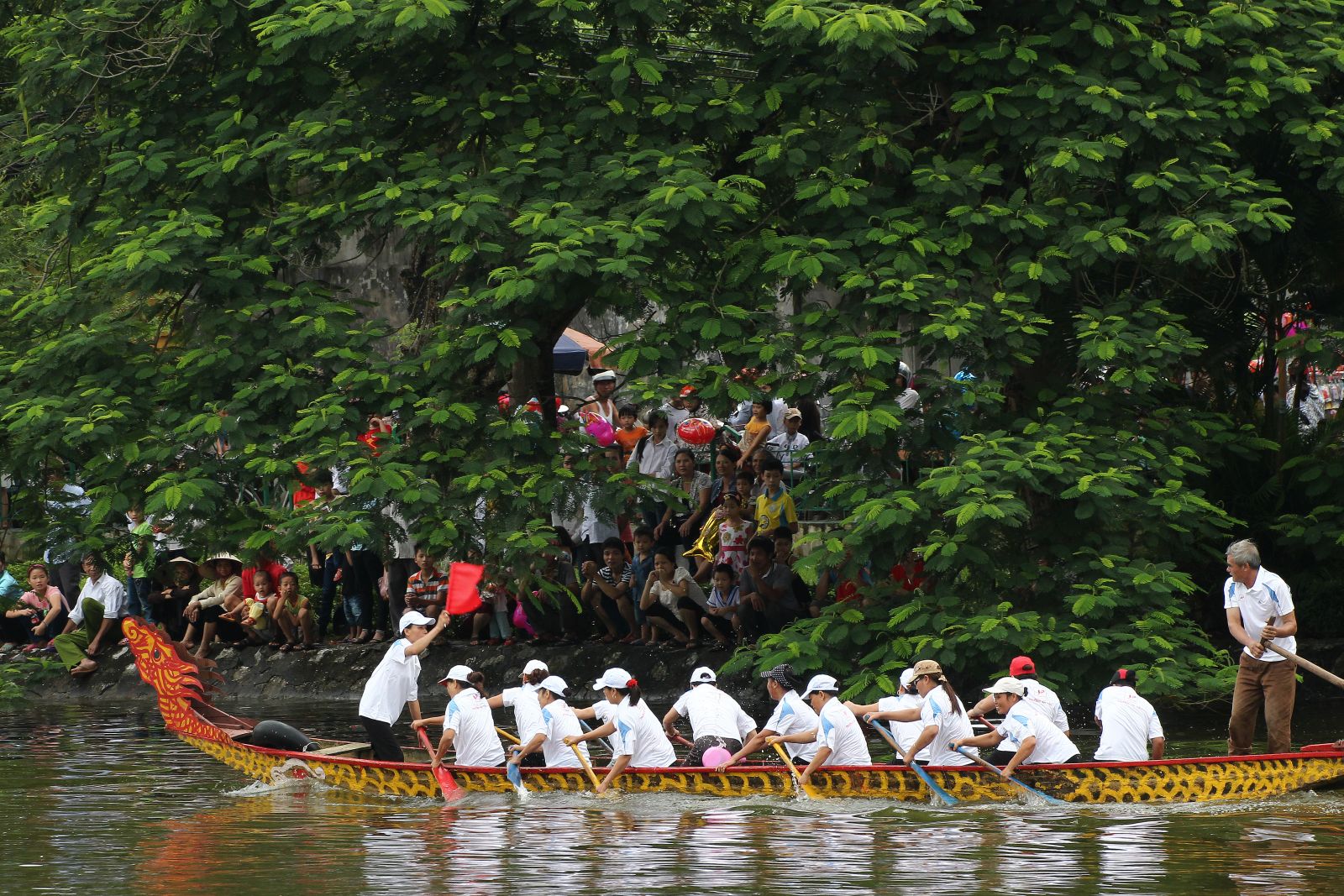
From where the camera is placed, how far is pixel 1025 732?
48.5 feet

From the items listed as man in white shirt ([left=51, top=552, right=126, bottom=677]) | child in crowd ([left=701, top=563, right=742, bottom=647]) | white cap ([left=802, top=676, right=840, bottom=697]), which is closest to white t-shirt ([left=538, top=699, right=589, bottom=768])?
white cap ([left=802, top=676, right=840, bottom=697])

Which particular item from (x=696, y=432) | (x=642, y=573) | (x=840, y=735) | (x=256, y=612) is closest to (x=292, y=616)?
(x=256, y=612)

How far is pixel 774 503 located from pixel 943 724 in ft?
18.7

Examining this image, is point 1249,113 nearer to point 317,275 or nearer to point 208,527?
point 208,527

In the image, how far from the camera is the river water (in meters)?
11.9

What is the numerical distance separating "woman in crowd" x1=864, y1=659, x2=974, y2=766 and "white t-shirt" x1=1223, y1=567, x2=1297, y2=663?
238 centimetres

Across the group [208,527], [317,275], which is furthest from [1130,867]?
[317,275]

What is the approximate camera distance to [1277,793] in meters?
14.6

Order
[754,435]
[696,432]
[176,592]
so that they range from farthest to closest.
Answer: [176,592], [696,432], [754,435]

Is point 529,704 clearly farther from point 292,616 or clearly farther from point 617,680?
point 292,616

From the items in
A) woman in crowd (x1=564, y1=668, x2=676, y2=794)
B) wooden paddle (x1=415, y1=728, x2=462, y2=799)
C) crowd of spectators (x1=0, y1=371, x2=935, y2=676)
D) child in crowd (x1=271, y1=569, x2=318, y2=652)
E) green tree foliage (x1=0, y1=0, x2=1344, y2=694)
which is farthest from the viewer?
child in crowd (x1=271, y1=569, x2=318, y2=652)

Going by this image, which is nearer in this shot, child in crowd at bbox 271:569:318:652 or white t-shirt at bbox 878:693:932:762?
white t-shirt at bbox 878:693:932:762

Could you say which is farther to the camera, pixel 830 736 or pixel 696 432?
pixel 696 432

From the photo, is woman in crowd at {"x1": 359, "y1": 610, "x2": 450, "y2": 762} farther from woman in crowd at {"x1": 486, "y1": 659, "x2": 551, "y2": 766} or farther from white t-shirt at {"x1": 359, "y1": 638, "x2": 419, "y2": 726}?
woman in crowd at {"x1": 486, "y1": 659, "x2": 551, "y2": 766}
